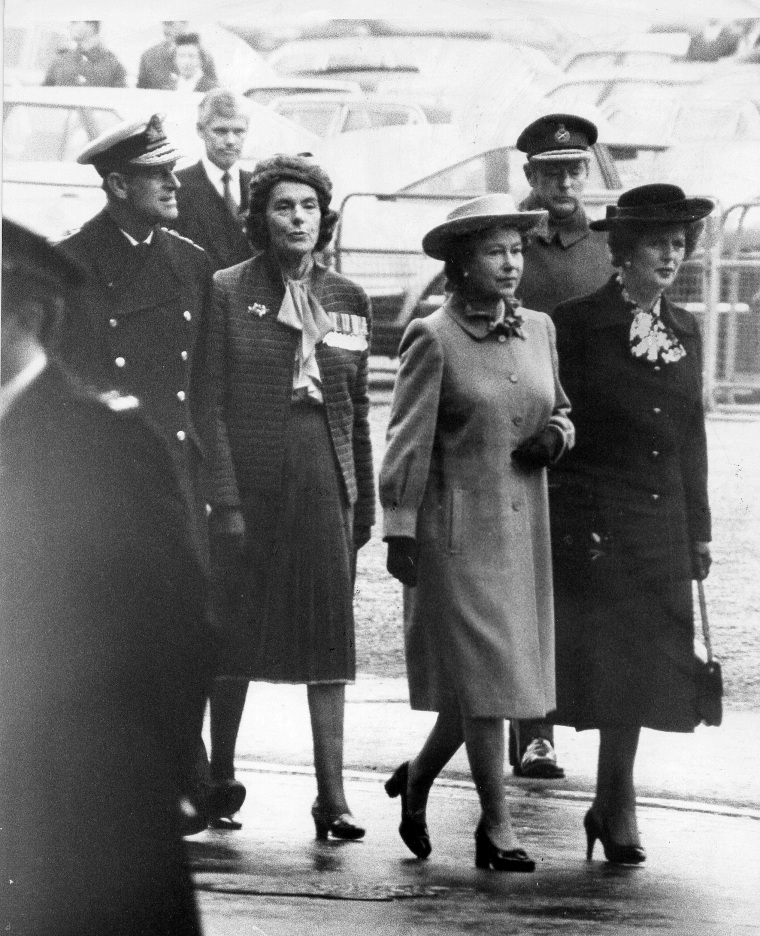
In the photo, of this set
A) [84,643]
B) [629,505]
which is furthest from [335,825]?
[84,643]

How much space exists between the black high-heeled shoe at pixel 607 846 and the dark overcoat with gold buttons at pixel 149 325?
4.33ft

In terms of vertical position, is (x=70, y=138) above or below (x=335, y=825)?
above

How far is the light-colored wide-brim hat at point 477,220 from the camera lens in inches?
211

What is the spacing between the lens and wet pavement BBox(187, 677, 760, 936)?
16.6ft

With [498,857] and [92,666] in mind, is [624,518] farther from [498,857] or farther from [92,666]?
[92,666]

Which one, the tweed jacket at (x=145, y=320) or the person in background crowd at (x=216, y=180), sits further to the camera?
the person in background crowd at (x=216, y=180)

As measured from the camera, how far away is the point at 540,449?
5418mm

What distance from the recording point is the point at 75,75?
5.56 metres

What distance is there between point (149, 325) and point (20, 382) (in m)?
0.69

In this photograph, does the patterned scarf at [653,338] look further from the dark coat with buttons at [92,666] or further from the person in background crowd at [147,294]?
the dark coat with buttons at [92,666]

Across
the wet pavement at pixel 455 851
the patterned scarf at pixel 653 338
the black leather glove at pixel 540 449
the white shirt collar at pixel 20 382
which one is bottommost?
the wet pavement at pixel 455 851

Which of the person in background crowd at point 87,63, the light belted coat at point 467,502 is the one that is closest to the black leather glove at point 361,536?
the light belted coat at point 467,502

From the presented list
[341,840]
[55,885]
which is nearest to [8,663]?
[55,885]

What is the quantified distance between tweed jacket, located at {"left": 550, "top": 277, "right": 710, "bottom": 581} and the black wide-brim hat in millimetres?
203
